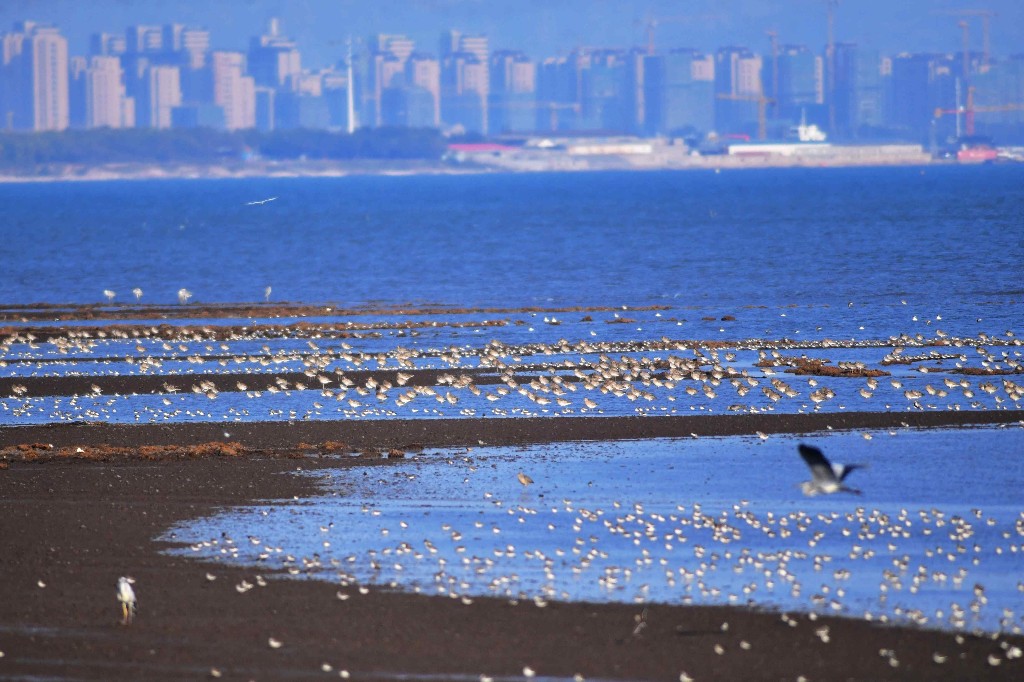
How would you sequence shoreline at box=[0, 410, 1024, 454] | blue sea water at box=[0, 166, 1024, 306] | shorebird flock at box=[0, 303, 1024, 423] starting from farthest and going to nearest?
1. blue sea water at box=[0, 166, 1024, 306]
2. shorebird flock at box=[0, 303, 1024, 423]
3. shoreline at box=[0, 410, 1024, 454]

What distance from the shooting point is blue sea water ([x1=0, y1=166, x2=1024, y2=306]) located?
54.7 metres

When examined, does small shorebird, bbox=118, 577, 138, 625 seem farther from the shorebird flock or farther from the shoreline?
the shorebird flock

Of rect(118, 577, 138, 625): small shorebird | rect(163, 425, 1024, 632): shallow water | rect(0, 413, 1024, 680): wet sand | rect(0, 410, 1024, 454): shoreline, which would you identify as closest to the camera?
rect(0, 413, 1024, 680): wet sand

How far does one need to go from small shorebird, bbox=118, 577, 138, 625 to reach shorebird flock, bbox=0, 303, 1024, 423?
1164 centimetres

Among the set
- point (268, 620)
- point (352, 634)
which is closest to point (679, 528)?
point (352, 634)

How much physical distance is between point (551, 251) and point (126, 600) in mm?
67143

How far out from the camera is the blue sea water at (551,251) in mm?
54719

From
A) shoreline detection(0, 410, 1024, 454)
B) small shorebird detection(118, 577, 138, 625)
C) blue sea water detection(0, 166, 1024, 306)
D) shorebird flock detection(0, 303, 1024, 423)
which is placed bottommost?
blue sea water detection(0, 166, 1024, 306)

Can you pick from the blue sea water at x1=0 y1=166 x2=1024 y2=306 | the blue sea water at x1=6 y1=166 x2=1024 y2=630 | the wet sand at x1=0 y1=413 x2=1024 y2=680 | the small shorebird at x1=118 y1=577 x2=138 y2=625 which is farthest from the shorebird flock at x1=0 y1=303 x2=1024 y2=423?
the blue sea water at x1=0 y1=166 x2=1024 y2=306

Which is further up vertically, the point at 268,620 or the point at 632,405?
the point at 268,620

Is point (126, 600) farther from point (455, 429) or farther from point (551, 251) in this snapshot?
point (551, 251)

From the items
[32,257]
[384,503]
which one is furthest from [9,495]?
[32,257]

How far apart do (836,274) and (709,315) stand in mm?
16689

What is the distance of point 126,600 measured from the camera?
13.5 m
